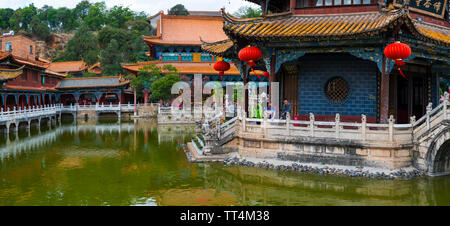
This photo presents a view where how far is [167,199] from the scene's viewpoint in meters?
9.22

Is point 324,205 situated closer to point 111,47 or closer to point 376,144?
point 376,144

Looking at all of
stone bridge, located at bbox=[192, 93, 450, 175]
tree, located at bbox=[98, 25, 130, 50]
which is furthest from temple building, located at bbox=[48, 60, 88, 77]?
stone bridge, located at bbox=[192, 93, 450, 175]

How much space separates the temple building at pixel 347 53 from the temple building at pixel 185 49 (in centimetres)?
2175

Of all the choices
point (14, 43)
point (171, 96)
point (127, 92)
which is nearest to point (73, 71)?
point (14, 43)

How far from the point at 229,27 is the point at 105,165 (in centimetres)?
697

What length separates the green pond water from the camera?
9156 millimetres

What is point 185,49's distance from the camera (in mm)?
40125

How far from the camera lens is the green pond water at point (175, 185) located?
916 centimetres

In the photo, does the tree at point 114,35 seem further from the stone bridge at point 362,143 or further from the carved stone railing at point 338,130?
the stone bridge at point 362,143

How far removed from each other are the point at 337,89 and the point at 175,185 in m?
7.53

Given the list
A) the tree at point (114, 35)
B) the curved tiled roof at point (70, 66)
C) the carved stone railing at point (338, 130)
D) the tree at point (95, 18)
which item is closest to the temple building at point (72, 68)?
the curved tiled roof at point (70, 66)

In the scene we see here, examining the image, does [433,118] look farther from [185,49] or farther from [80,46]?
[80,46]

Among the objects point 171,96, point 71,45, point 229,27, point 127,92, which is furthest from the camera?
point 71,45

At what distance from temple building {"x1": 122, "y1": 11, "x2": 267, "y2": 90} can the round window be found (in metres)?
22.3
